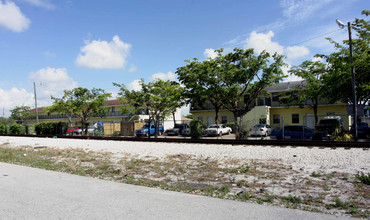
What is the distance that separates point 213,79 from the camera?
23.4 metres

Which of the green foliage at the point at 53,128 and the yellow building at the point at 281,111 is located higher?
the yellow building at the point at 281,111

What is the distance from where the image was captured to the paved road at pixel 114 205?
4.82 meters

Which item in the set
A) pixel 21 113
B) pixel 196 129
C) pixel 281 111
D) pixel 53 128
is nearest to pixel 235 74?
pixel 196 129

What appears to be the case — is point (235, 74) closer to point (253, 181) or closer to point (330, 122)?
point (330, 122)

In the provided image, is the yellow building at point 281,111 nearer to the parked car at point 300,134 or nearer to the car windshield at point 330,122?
the car windshield at point 330,122

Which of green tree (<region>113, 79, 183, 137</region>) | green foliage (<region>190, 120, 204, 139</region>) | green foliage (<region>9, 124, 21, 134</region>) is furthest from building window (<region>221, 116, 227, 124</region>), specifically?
green foliage (<region>9, 124, 21, 134</region>)

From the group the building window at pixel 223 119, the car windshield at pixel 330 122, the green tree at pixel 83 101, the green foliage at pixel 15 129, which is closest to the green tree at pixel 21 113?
the green foliage at pixel 15 129

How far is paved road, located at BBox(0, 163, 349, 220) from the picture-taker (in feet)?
15.8

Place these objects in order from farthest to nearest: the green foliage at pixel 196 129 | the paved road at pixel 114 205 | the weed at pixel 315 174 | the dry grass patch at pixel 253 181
A: the green foliage at pixel 196 129, the weed at pixel 315 174, the dry grass patch at pixel 253 181, the paved road at pixel 114 205

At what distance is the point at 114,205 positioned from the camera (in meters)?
5.45

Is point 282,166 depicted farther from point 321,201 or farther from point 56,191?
point 56,191

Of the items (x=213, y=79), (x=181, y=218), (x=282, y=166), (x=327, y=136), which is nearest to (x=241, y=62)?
(x=213, y=79)

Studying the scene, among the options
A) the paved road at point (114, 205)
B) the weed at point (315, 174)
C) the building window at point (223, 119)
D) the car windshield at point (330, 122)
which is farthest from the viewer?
the building window at point (223, 119)

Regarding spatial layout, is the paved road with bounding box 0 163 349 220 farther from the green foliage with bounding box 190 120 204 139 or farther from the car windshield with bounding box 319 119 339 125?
the car windshield with bounding box 319 119 339 125
